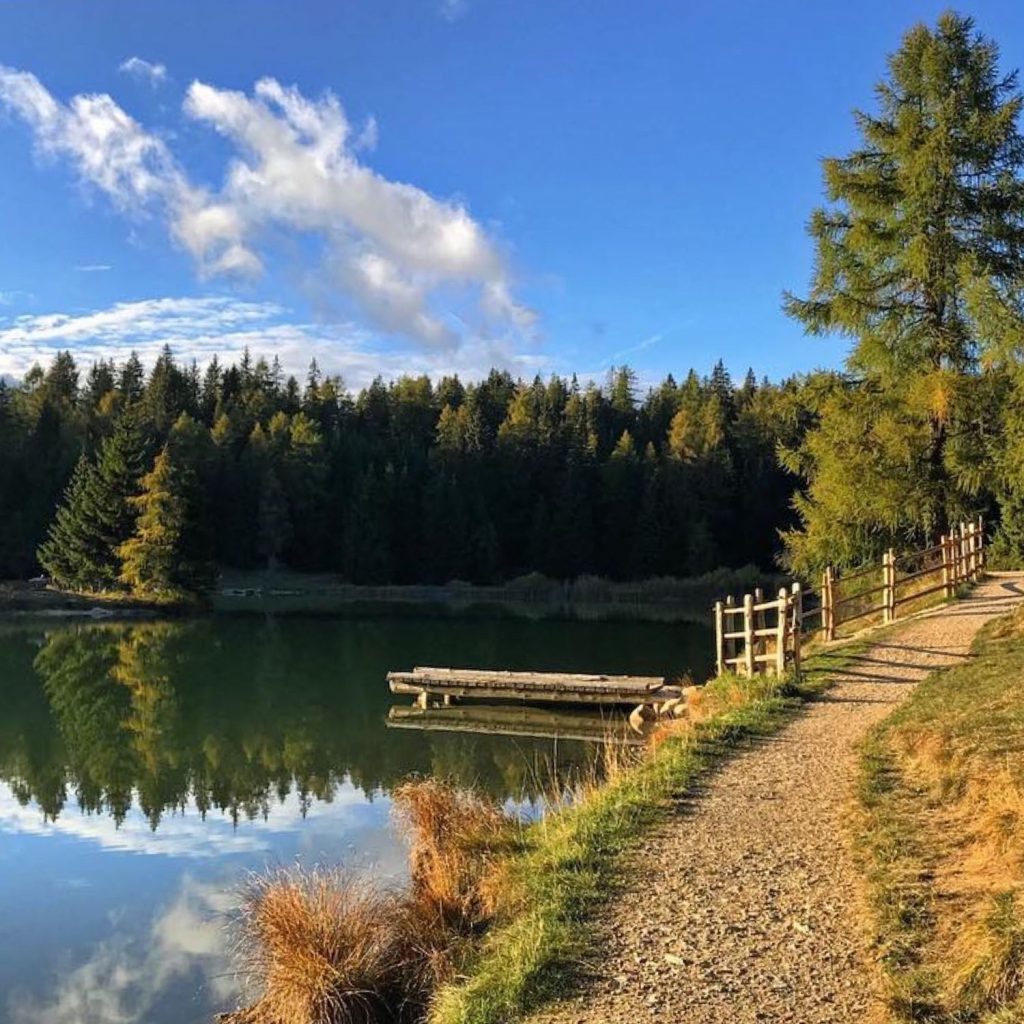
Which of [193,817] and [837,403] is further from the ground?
[837,403]

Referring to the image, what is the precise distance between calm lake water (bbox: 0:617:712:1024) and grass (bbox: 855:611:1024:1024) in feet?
15.9

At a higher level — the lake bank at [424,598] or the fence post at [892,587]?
the fence post at [892,587]

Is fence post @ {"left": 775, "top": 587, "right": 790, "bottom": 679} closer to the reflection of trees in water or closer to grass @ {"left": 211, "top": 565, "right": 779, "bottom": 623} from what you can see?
the reflection of trees in water

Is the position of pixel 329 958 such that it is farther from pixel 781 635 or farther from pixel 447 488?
pixel 447 488

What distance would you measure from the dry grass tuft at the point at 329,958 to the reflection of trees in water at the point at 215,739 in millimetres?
6715

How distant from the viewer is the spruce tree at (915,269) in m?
21.9

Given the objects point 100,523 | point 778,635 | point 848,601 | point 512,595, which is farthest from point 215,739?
point 512,595

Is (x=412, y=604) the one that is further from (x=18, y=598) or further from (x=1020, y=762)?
(x=1020, y=762)

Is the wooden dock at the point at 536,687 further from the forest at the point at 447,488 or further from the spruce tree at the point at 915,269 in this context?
the forest at the point at 447,488

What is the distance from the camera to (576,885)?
6.86 meters

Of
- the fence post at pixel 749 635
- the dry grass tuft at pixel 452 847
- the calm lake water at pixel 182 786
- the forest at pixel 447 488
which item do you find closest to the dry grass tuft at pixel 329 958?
the dry grass tuft at pixel 452 847

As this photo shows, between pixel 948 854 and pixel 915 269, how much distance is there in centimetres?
1748

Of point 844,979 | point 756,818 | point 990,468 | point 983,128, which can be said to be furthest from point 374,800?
point 983,128

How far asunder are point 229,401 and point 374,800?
292ft
